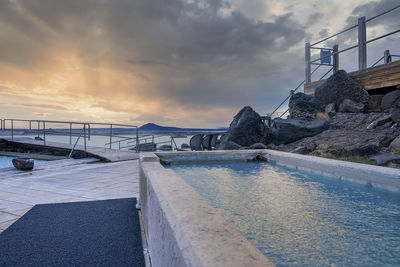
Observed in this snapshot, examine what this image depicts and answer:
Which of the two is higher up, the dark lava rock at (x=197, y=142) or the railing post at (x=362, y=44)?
the railing post at (x=362, y=44)

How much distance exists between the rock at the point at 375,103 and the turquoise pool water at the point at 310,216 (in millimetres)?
5145

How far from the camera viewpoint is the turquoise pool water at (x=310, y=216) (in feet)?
5.58

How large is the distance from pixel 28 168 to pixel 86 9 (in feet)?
15.6

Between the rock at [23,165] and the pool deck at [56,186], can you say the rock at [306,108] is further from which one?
the rock at [23,165]

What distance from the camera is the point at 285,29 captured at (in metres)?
8.98

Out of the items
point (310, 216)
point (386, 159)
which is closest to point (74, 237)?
point (310, 216)

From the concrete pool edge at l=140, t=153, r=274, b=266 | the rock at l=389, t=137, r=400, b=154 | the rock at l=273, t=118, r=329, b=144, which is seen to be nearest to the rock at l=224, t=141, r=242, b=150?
the rock at l=273, t=118, r=329, b=144

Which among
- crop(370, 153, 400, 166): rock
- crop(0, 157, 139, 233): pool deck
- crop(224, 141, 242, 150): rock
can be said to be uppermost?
crop(224, 141, 242, 150): rock

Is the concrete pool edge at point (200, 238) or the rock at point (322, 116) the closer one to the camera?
the concrete pool edge at point (200, 238)

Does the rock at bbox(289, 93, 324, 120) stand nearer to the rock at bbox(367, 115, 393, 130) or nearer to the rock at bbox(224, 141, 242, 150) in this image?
the rock at bbox(367, 115, 393, 130)

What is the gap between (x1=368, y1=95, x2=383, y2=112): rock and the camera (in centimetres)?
729

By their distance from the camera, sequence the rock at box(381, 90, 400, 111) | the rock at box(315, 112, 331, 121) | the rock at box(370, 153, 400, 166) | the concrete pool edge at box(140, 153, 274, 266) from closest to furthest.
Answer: the concrete pool edge at box(140, 153, 274, 266) → the rock at box(370, 153, 400, 166) → the rock at box(381, 90, 400, 111) → the rock at box(315, 112, 331, 121)

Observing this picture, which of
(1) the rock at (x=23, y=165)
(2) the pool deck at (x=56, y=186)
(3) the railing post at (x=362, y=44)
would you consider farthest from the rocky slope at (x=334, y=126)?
(1) the rock at (x=23, y=165)

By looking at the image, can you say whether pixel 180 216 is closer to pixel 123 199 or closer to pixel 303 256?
pixel 303 256
